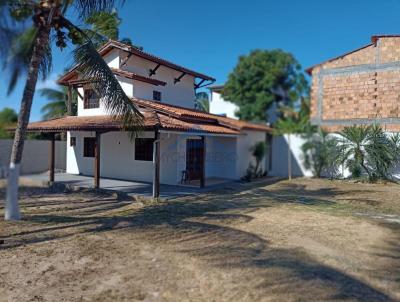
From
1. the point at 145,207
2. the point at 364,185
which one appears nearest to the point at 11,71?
the point at 145,207

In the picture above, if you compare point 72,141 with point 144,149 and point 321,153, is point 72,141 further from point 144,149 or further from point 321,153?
point 321,153

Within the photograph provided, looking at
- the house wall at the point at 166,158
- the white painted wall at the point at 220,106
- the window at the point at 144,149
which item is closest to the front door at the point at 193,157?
the house wall at the point at 166,158

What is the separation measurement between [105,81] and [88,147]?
35.9 feet

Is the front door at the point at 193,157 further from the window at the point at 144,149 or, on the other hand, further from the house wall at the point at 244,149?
the house wall at the point at 244,149

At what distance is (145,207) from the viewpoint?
38.7 feet

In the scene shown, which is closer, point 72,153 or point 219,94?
point 72,153

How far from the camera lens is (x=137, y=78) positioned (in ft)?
56.6

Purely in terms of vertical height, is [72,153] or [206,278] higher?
[72,153]

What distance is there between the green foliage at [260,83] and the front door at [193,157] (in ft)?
58.7

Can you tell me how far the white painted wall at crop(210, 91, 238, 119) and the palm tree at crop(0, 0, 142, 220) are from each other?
2814cm

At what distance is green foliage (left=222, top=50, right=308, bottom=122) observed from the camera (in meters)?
35.5

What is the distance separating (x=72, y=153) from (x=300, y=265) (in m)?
16.9

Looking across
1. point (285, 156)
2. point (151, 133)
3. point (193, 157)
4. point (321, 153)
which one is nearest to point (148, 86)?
point (151, 133)

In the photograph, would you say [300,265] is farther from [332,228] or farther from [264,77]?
[264,77]
